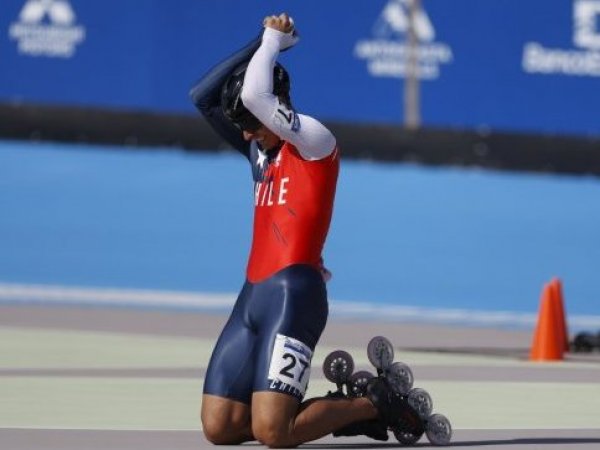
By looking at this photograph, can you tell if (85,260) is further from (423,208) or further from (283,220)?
(283,220)

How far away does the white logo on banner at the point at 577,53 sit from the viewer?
18.5m

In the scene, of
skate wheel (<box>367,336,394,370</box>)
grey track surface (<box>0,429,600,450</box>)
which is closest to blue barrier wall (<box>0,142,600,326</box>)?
grey track surface (<box>0,429,600,450</box>)

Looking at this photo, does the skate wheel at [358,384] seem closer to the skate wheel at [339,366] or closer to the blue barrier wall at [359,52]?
the skate wheel at [339,366]

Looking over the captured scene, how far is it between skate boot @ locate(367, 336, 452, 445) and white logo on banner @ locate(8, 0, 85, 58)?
1013 centimetres

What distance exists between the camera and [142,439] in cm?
920

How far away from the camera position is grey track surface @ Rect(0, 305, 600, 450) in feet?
29.9

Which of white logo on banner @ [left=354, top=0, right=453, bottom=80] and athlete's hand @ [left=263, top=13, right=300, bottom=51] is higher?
white logo on banner @ [left=354, top=0, right=453, bottom=80]

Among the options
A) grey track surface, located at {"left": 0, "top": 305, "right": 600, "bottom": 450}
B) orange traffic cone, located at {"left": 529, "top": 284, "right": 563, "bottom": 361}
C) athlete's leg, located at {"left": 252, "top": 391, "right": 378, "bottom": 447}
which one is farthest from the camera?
orange traffic cone, located at {"left": 529, "top": 284, "right": 563, "bottom": 361}

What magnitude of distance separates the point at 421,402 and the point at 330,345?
20.2 feet

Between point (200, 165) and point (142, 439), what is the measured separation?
9.82 m

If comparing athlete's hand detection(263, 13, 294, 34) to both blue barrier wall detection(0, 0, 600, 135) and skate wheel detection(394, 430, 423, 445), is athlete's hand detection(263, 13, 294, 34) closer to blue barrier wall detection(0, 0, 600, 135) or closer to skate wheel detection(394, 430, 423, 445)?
skate wheel detection(394, 430, 423, 445)

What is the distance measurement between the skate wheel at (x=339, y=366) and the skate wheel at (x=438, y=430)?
44cm

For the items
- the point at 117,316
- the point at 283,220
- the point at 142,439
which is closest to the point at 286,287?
the point at 283,220

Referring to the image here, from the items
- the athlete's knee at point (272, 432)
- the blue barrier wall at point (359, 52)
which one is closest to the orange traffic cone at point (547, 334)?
the blue barrier wall at point (359, 52)
